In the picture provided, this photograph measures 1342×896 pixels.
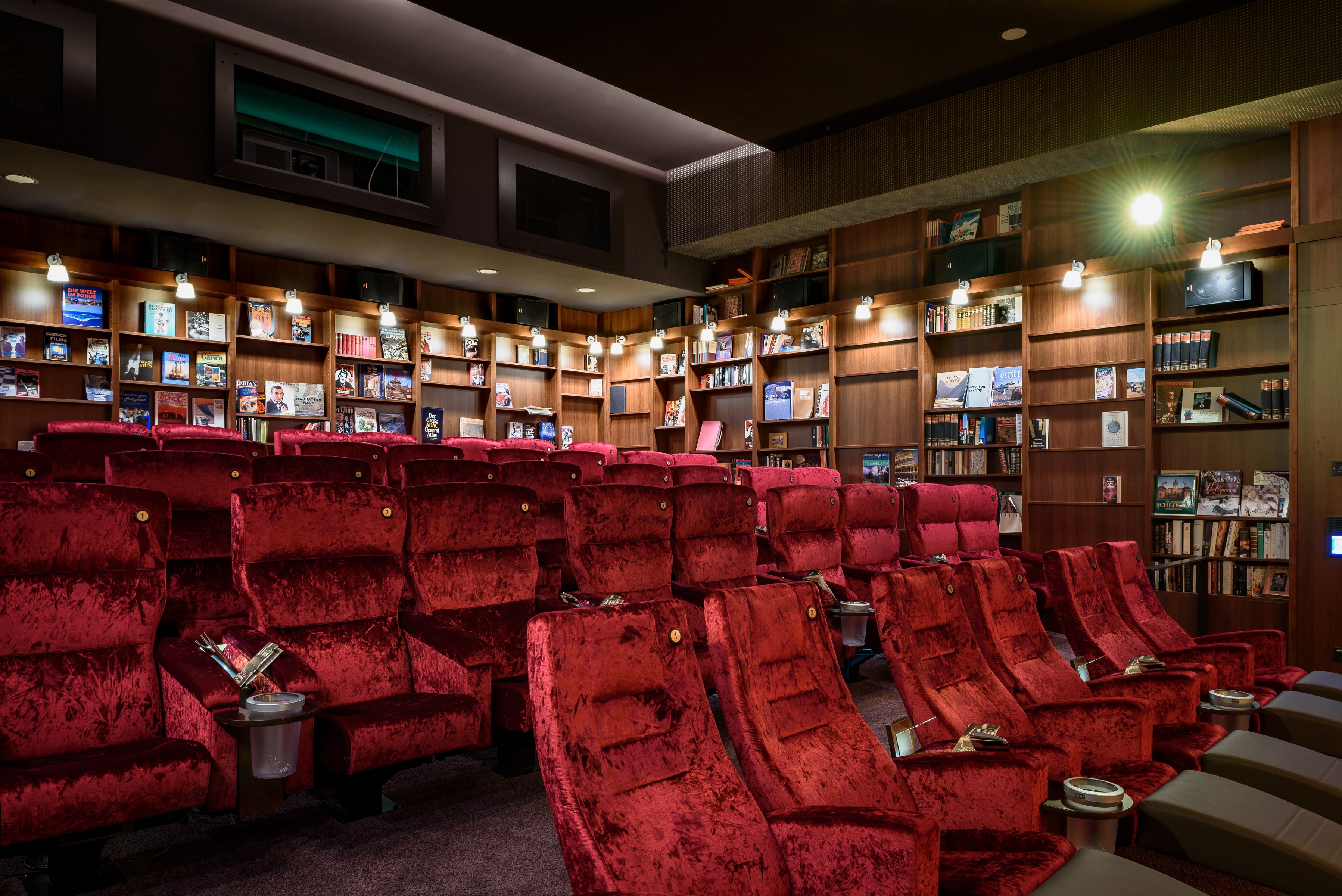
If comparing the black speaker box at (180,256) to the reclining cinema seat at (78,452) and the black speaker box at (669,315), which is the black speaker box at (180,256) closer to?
the reclining cinema seat at (78,452)

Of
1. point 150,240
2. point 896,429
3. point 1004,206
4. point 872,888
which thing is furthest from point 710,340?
point 872,888

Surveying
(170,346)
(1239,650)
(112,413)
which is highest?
(170,346)

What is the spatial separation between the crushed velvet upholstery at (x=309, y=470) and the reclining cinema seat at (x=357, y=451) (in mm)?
996

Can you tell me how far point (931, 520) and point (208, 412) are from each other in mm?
6678

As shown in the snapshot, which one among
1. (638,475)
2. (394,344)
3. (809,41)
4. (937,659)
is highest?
(809,41)

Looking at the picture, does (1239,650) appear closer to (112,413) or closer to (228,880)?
(228,880)

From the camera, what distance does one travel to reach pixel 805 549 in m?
4.77

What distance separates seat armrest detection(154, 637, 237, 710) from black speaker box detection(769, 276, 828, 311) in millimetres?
7459

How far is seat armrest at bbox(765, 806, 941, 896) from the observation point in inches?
58.6

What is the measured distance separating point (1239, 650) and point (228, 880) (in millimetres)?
3898

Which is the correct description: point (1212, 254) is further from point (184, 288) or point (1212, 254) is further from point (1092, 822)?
point (184, 288)

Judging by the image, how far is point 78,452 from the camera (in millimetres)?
4168

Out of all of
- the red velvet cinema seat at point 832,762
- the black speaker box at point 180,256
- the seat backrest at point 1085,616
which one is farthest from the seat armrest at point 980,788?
the black speaker box at point 180,256

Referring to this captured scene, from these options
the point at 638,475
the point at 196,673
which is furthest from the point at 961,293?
the point at 196,673
